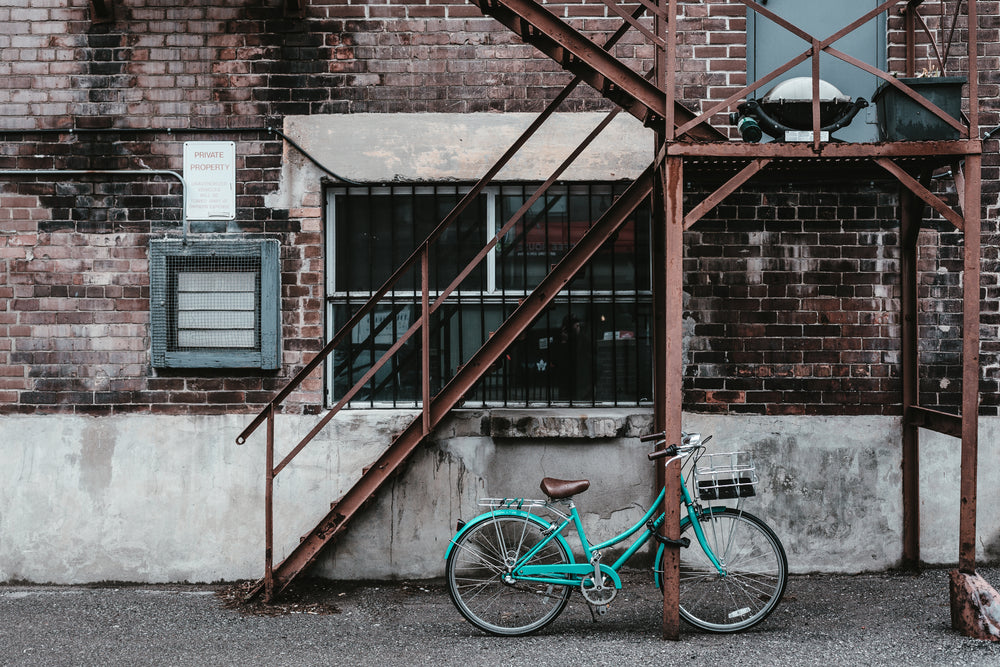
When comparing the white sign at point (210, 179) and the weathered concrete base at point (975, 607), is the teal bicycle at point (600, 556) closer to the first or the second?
the weathered concrete base at point (975, 607)

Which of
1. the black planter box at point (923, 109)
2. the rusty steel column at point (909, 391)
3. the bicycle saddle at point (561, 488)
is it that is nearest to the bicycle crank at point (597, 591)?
the bicycle saddle at point (561, 488)

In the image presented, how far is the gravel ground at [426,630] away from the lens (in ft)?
14.3

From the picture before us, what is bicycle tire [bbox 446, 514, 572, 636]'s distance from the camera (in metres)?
4.68

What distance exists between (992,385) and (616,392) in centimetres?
259

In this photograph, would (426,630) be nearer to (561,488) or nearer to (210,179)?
(561,488)

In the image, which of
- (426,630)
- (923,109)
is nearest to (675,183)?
(923,109)

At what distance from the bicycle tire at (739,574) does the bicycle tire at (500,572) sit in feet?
2.07

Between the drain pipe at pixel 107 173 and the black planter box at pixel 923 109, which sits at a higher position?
the black planter box at pixel 923 109

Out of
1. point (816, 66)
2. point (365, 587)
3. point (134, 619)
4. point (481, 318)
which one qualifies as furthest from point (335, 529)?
point (816, 66)

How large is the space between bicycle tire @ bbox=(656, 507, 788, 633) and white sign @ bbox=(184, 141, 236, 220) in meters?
3.81

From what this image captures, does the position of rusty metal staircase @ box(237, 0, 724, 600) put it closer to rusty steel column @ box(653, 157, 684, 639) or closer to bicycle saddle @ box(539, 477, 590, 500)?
rusty steel column @ box(653, 157, 684, 639)

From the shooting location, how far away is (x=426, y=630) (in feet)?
15.8

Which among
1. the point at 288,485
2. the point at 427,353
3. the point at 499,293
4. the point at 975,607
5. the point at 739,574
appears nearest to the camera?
the point at 975,607

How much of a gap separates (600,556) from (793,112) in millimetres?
2841
